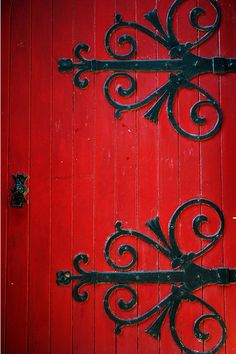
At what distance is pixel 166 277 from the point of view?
1.35 m

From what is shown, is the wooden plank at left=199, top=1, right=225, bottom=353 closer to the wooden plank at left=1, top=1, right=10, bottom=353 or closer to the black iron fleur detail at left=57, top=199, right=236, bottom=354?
the black iron fleur detail at left=57, top=199, right=236, bottom=354

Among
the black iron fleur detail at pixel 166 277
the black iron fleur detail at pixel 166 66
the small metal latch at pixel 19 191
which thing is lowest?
the black iron fleur detail at pixel 166 277

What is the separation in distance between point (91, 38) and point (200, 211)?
0.73m

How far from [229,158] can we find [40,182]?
0.68m

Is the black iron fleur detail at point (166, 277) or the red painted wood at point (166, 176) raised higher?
the red painted wood at point (166, 176)

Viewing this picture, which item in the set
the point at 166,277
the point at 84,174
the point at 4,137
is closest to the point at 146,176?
the point at 84,174

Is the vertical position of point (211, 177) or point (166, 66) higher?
point (166, 66)

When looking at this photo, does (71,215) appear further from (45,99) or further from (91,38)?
(91,38)

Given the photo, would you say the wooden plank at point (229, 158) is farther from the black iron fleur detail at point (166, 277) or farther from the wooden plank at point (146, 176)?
the wooden plank at point (146, 176)

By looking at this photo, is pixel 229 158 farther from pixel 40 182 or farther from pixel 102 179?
pixel 40 182

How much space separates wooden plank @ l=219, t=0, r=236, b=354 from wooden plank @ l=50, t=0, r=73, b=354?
1.79 ft

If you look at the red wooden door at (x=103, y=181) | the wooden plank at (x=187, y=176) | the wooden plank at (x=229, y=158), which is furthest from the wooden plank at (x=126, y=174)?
the wooden plank at (x=229, y=158)

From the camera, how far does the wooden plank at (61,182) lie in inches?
53.3

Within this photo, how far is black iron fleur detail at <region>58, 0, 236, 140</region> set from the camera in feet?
4.53
